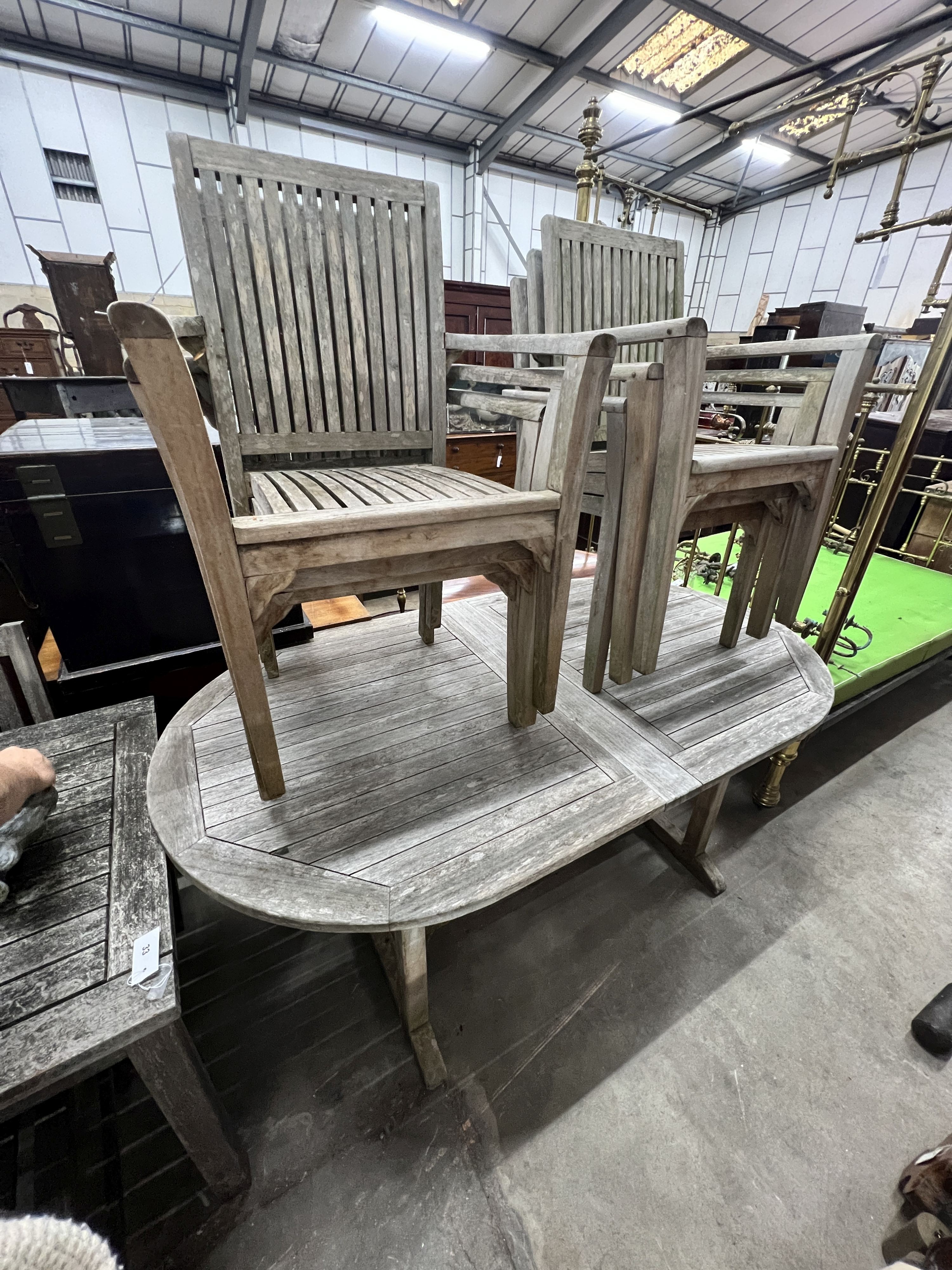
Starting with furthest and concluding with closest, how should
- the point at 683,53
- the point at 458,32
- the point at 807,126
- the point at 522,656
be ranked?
the point at 807,126 < the point at 683,53 < the point at 458,32 < the point at 522,656

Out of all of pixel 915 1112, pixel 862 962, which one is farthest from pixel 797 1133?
pixel 862 962

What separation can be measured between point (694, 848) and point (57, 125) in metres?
6.31

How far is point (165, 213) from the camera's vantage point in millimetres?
4430

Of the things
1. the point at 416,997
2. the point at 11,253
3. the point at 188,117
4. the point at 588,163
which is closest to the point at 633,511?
Answer: the point at 416,997

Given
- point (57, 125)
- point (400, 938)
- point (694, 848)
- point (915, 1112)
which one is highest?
point (57, 125)

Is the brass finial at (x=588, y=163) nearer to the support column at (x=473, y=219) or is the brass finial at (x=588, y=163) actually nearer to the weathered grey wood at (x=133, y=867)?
the weathered grey wood at (x=133, y=867)

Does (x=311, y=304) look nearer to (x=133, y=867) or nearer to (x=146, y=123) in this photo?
(x=133, y=867)

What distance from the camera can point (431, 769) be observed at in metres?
1.14

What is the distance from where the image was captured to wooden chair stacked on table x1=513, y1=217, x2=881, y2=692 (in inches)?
43.8

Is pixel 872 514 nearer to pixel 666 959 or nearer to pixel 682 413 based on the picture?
pixel 682 413

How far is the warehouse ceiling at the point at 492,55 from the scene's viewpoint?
3.52m

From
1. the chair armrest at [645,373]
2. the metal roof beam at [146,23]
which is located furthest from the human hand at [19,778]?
the metal roof beam at [146,23]

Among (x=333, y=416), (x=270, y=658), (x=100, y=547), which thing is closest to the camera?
(x=333, y=416)

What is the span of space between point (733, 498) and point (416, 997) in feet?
4.56
